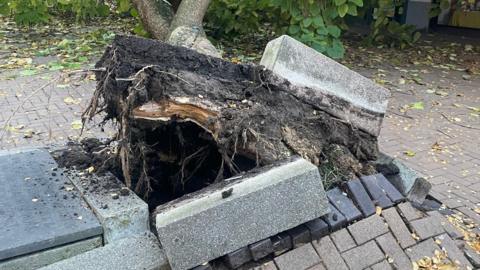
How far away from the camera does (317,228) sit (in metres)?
2.62

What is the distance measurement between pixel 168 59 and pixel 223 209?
0.99m

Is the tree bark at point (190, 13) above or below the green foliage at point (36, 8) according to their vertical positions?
above

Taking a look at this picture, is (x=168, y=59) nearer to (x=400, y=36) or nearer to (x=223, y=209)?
(x=223, y=209)

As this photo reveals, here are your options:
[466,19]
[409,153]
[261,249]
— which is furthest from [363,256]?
[466,19]

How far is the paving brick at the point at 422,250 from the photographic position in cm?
278

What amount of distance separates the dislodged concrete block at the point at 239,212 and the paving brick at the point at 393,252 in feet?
1.38

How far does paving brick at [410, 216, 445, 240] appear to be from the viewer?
113 inches

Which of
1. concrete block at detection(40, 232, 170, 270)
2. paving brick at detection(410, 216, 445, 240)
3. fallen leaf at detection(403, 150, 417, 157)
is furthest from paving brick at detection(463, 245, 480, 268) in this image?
fallen leaf at detection(403, 150, 417, 157)

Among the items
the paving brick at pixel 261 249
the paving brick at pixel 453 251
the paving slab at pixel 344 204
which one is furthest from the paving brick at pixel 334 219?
the paving brick at pixel 453 251


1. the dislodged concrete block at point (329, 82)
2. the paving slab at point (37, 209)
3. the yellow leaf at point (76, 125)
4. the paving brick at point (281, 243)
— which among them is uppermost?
the dislodged concrete block at point (329, 82)

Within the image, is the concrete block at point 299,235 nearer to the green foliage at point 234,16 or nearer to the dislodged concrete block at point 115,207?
the dislodged concrete block at point 115,207

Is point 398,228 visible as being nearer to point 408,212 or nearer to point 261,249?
point 408,212

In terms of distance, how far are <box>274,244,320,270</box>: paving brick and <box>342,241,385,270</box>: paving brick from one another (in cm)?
19

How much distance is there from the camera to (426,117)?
6449 millimetres
